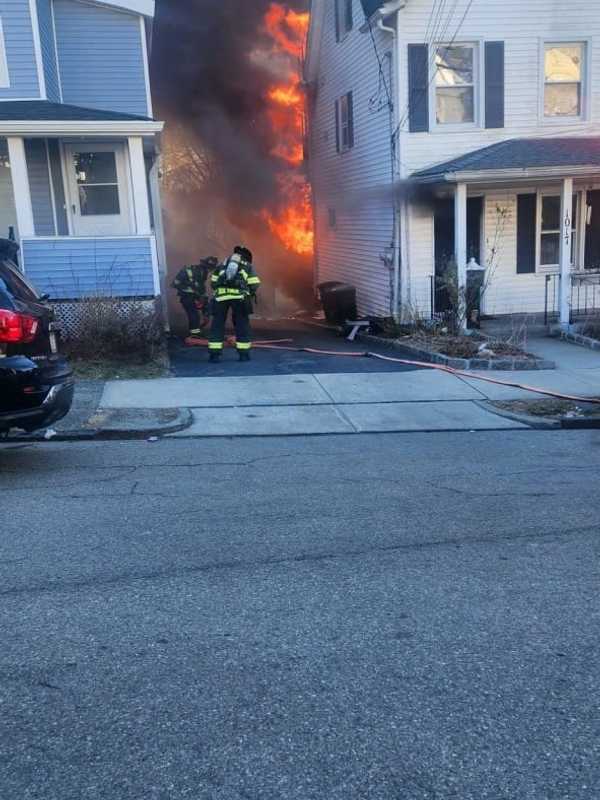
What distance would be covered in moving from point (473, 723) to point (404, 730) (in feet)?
0.87

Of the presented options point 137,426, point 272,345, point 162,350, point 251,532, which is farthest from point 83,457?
point 272,345

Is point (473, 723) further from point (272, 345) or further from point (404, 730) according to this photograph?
point (272, 345)

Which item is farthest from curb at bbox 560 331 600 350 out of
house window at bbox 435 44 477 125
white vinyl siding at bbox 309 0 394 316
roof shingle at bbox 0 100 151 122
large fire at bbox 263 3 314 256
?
large fire at bbox 263 3 314 256

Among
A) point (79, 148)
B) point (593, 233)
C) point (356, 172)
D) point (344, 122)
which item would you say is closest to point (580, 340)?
point (593, 233)

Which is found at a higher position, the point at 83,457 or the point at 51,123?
the point at 51,123

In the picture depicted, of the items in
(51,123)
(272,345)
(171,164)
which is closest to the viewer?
(51,123)

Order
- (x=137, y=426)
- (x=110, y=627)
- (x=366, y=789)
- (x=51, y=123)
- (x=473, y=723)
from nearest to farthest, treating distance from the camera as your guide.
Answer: (x=366, y=789)
(x=473, y=723)
(x=110, y=627)
(x=137, y=426)
(x=51, y=123)

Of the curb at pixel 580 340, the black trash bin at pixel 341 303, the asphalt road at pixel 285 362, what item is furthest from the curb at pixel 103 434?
the black trash bin at pixel 341 303

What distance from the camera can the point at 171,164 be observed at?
88.4 feet

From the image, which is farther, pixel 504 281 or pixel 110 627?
pixel 504 281

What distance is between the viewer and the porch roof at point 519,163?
12758mm

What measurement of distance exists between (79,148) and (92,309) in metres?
4.84

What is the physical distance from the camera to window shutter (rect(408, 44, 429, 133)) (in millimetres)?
13945

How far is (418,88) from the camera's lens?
14039 mm
